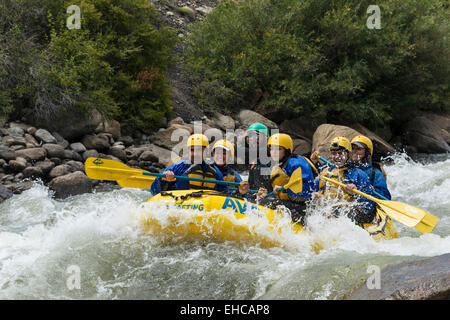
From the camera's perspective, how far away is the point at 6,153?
7.10m

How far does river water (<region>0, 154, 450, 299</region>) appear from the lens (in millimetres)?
3348

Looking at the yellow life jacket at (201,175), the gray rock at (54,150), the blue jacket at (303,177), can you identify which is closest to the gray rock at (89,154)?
the gray rock at (54,150)

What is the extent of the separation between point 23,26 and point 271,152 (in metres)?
7.23

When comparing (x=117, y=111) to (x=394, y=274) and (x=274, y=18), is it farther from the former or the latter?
(x=394, y=274)

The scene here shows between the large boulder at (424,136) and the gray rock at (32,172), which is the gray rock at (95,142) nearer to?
the gray rock at (32,172)

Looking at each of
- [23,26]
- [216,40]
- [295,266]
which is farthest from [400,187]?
[23,26]

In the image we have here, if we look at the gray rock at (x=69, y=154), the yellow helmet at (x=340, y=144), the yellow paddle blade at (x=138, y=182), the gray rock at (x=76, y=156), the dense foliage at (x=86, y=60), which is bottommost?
the gray rock at (x=76, y=156)

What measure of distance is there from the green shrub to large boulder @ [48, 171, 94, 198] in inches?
243

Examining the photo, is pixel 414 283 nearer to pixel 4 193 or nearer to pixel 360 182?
pixel 360 182

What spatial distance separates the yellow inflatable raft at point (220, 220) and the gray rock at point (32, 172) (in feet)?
10.9

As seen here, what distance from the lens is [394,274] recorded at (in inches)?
120

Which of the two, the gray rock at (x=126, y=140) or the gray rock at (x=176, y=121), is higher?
the gray rock at (x=176, y=121)

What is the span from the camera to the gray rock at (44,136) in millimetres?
7965

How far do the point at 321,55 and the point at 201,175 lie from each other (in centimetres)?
875
